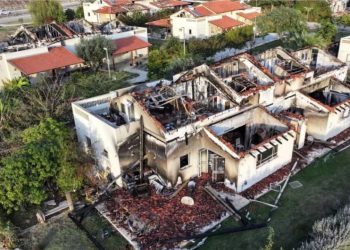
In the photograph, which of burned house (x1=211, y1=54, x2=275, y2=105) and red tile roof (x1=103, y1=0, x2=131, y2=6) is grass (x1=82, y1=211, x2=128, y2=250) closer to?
burned house (x1=211, y1=54, x2=275, y2=105)

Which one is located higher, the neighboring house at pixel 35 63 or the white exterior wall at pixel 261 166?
the neighboring house at pixel 35 63

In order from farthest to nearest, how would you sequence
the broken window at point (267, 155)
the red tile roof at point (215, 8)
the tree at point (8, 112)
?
the red tile roof at point (215, 8) < the tree at point (8, 112) < the broken window at point (267, 155)

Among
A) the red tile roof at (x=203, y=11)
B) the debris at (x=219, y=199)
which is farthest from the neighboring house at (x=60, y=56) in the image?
the debris at (x=219, y=199)

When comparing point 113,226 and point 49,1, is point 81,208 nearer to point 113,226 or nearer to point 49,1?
point 113,226

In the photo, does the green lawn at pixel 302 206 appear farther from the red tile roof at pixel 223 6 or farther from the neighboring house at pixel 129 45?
the red tile roof at pixel 223 6

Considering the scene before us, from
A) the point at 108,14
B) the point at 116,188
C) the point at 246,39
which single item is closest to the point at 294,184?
the point at 116,188

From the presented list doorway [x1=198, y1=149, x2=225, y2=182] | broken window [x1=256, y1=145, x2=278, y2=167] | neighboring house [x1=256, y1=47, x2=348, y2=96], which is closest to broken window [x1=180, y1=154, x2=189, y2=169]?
doorway [x1=198, y1=149, x2=225, y2=182]
